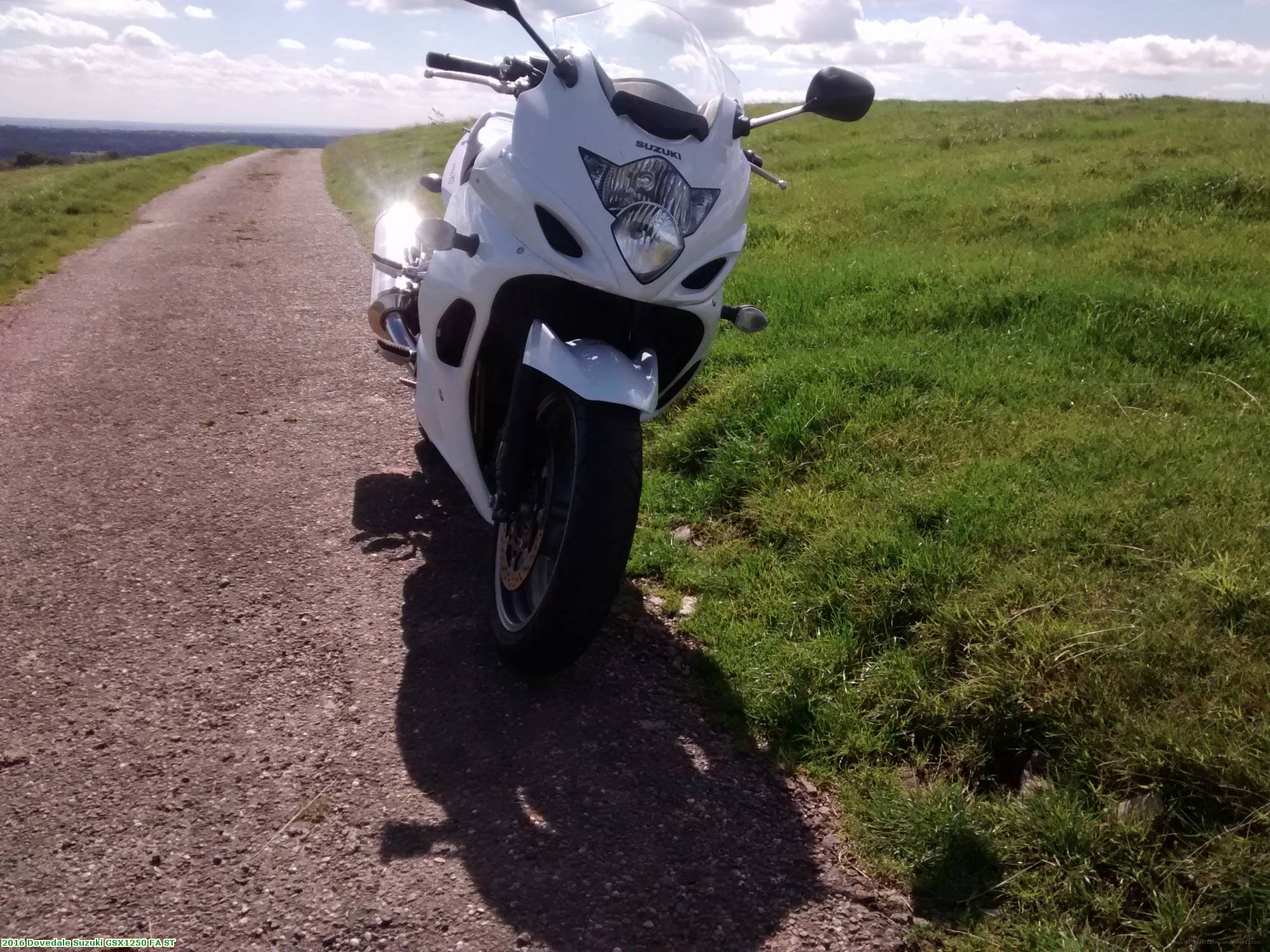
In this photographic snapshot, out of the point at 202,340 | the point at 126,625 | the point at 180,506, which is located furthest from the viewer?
the point at 202,340

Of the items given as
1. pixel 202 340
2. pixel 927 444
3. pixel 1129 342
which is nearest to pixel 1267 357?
pixel 1129 342

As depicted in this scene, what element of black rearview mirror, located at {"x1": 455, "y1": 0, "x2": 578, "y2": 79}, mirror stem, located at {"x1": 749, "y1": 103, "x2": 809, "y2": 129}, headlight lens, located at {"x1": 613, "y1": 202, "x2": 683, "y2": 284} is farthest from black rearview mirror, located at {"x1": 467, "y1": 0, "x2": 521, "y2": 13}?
mirror stem, located at {"x1": 749, "y1": 103, "x2": 809, "y2": 129}

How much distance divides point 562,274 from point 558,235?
0.12 metres

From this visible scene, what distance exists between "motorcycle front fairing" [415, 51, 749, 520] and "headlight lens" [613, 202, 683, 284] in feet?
0.07

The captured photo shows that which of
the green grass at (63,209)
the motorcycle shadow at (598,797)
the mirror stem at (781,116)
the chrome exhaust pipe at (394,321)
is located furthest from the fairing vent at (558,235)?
the green grass at (63,209)

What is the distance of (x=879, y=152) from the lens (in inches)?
522

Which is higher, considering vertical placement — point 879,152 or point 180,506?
point 879,152

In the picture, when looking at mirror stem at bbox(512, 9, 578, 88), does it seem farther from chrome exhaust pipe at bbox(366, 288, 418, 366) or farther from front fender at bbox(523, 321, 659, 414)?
chrome exhaust pipe at bbox(366, 288, 418, 366)

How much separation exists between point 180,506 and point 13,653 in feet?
3.89

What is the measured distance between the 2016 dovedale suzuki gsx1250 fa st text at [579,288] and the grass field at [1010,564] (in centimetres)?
72

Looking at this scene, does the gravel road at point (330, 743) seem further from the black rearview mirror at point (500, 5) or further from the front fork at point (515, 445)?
the black rearview mirror at point (500, 5)

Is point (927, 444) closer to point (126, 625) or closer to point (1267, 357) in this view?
point (1267, 357)

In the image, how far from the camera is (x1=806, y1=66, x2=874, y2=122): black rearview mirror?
3.44 metres

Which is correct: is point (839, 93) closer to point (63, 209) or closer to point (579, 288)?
point (579, 288)
